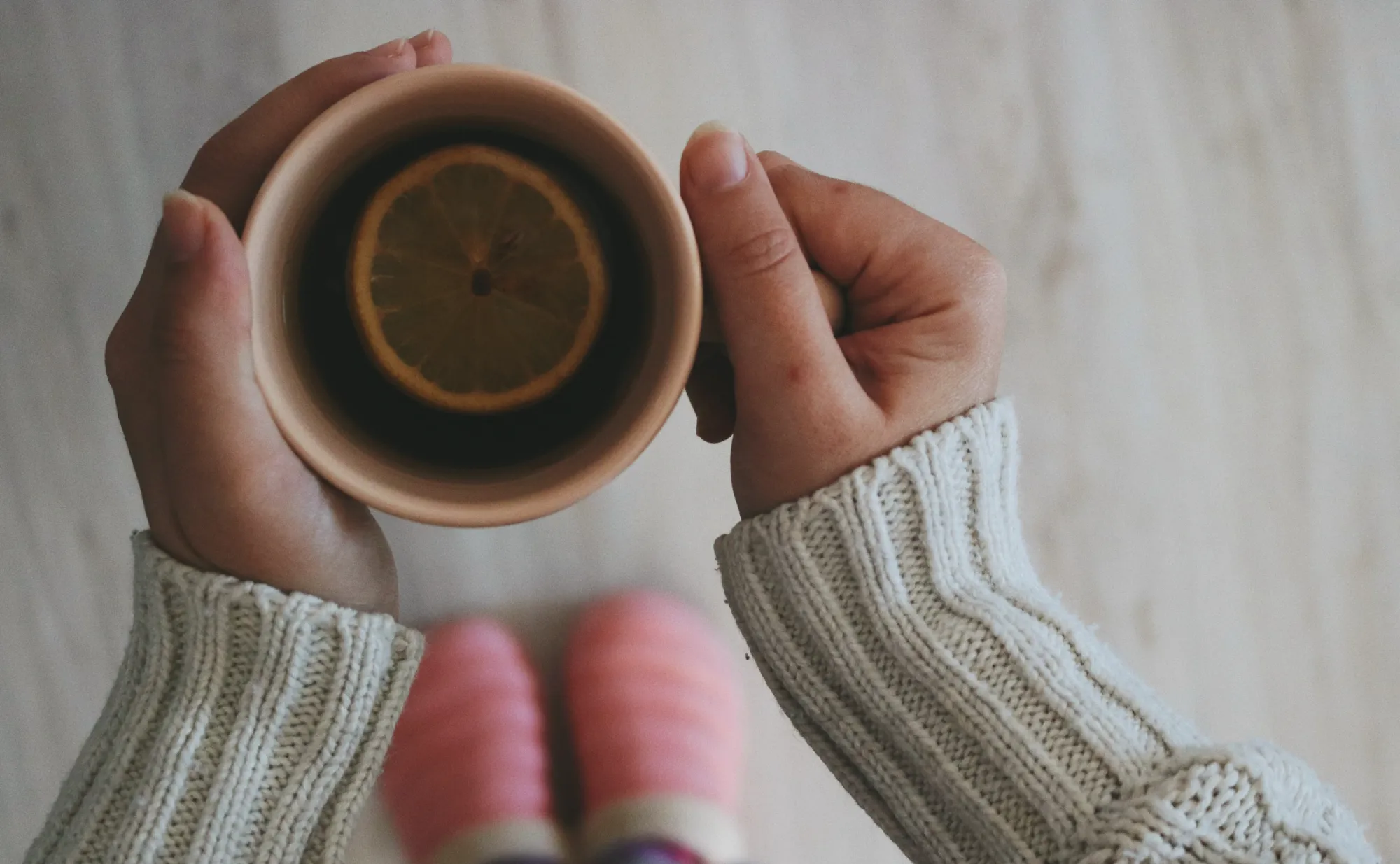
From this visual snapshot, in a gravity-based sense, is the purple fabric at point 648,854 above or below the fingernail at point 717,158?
below

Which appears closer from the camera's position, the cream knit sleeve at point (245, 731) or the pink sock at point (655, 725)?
the cream knit sleeve at point (245, 731)

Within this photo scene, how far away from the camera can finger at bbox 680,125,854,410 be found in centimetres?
59

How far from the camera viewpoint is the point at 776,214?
1.96 ft

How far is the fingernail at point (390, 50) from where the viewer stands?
0.66 m

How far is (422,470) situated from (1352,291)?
95 centimetres

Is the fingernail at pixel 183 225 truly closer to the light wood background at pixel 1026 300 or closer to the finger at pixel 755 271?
the finger at pixel 755 271

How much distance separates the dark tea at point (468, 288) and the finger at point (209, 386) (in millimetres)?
63

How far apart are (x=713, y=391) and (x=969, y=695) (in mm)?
264

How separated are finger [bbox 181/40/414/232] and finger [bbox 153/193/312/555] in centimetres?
13

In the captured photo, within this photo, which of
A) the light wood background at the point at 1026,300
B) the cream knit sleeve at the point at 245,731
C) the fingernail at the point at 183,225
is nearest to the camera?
the fingernail at the point at 183,225

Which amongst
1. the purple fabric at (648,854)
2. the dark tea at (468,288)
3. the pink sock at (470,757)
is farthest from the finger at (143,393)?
the purple fabric at (648,854)

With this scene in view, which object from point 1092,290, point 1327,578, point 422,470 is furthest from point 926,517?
point 1327,578

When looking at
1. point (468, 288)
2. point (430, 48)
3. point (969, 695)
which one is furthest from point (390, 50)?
point (969, 695)

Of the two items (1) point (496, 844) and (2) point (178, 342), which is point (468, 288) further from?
(1) point (496, 844)
